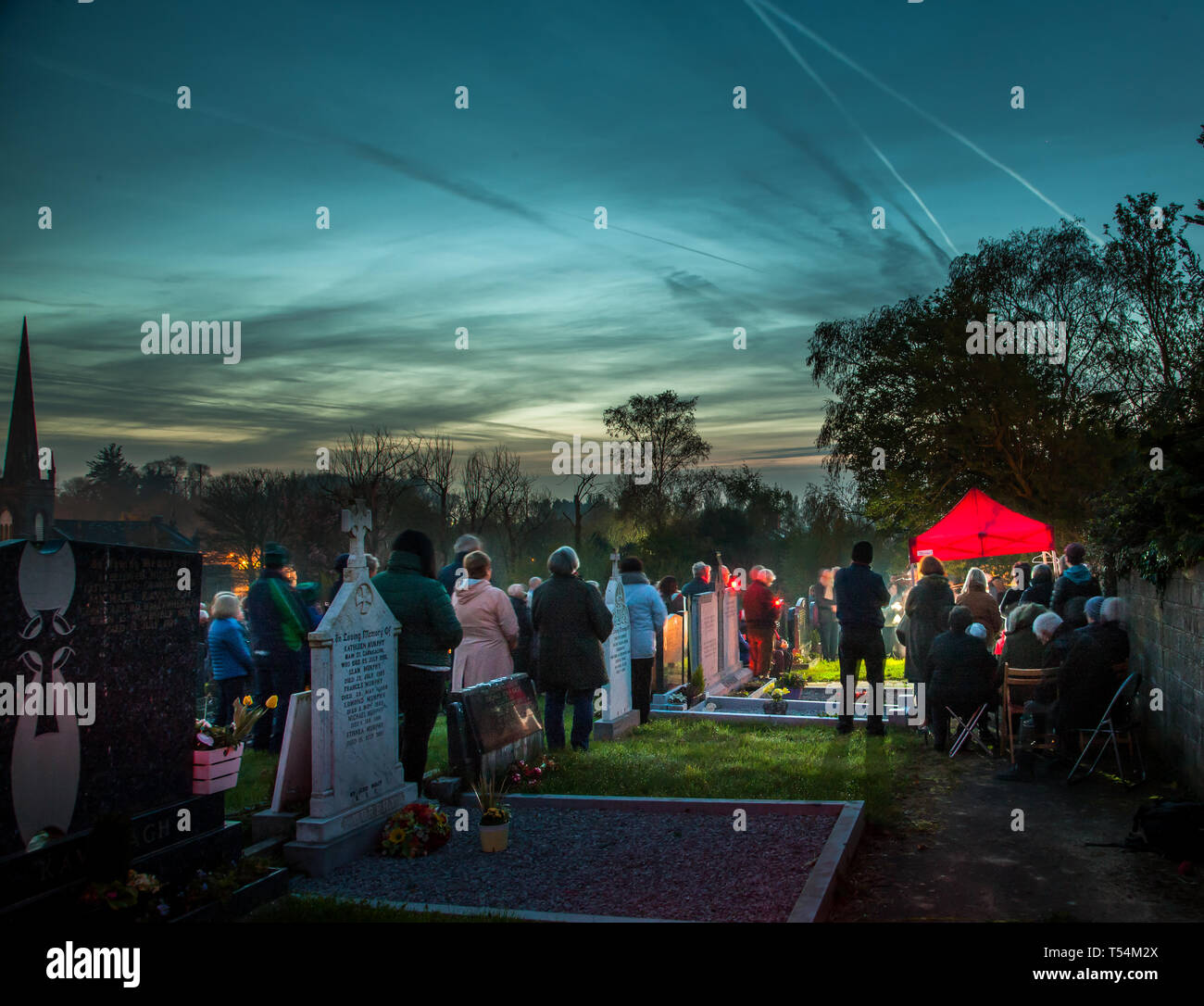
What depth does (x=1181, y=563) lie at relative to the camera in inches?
297

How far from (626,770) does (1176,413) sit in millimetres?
6147

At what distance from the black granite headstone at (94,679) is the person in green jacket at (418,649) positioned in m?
2.11

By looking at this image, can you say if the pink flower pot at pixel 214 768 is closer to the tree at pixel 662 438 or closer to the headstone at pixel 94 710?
the headstone at pixel 94 710

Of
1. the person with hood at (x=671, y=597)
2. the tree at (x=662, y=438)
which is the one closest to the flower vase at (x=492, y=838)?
the person with hood at (x=671, y=597)

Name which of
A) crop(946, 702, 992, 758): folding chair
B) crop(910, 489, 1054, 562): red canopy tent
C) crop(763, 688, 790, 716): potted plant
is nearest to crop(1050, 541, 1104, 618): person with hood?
crop(946, 702, 992, 758): folding chair

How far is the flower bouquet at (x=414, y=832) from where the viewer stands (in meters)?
6.39

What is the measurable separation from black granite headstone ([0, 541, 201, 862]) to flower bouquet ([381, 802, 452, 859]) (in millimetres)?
1579

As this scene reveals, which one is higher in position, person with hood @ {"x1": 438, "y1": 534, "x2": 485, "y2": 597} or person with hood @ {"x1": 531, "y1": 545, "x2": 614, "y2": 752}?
person with hood @ {"x1": 438, "y1": 534, "x2": 485, "y2": 597}

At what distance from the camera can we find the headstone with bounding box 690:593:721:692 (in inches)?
551

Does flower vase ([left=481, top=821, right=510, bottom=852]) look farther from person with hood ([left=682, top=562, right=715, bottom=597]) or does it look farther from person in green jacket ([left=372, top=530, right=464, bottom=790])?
person with hood ([left=682, top=562, right=715, bottom=597])
